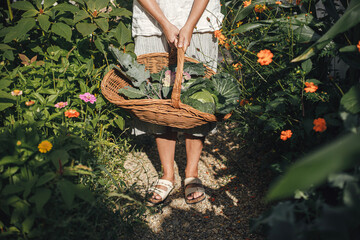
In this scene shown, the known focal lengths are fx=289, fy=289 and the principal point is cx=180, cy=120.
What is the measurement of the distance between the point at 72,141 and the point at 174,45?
93cm

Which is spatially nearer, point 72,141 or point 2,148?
point 2,148

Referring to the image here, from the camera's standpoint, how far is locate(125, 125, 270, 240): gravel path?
6.11ft

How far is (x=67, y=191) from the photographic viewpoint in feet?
4.25

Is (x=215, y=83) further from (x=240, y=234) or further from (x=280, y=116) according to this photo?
(x=240, y=234)

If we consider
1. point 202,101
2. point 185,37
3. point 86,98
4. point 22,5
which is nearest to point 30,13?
point 22,5

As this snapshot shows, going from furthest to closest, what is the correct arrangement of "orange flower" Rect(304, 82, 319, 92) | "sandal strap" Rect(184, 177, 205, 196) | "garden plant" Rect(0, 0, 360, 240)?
"sandal strap" Rect(184, 177, 205, 196), "orange flower" Rect(304, 82, 319, 92), "garden plant" Rect(0, 0, 360, 240)

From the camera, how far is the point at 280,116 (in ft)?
6.07

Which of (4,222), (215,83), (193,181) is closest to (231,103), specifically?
(215,83)

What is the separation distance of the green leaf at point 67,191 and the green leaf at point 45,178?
0.15ft

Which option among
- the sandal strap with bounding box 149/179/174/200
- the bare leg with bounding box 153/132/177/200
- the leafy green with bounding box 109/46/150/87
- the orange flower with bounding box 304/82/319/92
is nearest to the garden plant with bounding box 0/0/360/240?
the orange flower with bounding box 304/82/319/92

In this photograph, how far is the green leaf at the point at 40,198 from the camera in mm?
1230

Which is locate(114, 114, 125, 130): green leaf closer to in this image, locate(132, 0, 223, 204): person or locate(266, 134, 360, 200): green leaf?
locate(132, 0, 223, 204): person

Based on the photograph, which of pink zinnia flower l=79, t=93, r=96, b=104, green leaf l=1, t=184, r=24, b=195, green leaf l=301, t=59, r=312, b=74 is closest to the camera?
green leaf l=1, t=184, r=24, b=195

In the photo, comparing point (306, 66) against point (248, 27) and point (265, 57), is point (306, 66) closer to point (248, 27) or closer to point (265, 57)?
point (265, 57)
